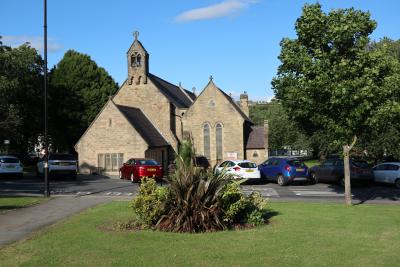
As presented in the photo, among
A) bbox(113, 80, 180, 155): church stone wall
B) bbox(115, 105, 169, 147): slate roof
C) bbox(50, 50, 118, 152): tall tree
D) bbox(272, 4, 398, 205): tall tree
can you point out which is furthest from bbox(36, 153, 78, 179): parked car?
bbox(50, 50, 118, 152): tall tree

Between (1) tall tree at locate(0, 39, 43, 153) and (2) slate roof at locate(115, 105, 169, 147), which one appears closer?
(2) slate roof at locate(115, 105, 169, 147)

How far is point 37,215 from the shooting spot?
1411 centimetres

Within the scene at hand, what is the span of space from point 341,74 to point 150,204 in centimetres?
817

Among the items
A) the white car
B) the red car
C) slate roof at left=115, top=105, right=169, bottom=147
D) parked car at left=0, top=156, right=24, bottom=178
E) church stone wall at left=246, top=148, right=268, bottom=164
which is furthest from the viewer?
church stone wall at left=246, top=148, right=268, bottom=164

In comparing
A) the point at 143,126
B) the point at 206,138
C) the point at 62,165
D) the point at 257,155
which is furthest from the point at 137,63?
the point at 62,165

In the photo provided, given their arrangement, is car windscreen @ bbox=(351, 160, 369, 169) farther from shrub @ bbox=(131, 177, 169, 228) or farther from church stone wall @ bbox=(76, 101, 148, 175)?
church stone wall @ bbox=(76, 101, 148, 175)

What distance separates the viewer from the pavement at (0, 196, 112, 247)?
35.5 feet

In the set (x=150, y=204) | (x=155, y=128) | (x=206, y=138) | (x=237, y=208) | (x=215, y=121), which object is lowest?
(x=237, y=208)

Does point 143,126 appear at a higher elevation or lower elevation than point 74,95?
lower

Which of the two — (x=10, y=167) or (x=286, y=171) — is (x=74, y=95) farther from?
(x=286, y=171)

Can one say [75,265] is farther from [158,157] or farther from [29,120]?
[29,120]

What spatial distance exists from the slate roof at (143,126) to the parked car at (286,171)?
13829mm

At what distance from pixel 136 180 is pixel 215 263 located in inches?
894

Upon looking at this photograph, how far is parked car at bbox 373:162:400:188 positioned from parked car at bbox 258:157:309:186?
3941mm
